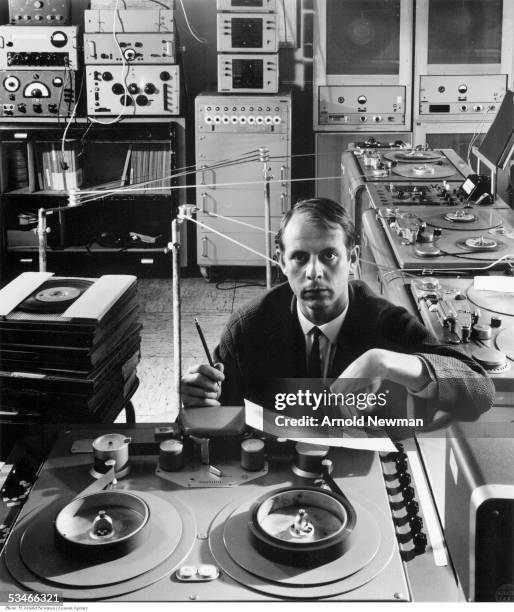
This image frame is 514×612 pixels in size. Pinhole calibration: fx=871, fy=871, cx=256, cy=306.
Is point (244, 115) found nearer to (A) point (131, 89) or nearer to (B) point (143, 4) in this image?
(A) point (131, 89)

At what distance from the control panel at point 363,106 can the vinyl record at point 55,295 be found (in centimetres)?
337

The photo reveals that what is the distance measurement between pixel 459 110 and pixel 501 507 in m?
4.29

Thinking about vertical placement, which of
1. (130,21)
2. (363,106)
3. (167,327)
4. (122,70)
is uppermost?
(130,21)

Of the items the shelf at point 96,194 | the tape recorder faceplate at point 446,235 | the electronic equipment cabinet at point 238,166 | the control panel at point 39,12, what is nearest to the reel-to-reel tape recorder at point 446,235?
the tape recorder faceplate at point 446,235

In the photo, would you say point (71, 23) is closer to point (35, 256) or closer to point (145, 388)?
point (35, 256)

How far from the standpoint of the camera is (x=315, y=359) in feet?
6.89

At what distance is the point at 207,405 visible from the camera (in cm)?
180

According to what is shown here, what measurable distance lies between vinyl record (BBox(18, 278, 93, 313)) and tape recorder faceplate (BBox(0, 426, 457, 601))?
1.38ft

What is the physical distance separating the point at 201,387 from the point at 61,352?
300 millimetres

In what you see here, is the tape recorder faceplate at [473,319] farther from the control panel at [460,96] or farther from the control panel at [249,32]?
the control panel at [460,96]

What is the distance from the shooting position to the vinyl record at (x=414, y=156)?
14.8ft

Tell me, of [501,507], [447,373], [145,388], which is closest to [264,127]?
[145,388]

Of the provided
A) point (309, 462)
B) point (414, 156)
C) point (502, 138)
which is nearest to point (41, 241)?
point (309, 462)

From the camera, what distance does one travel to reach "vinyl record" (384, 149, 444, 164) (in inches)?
177
